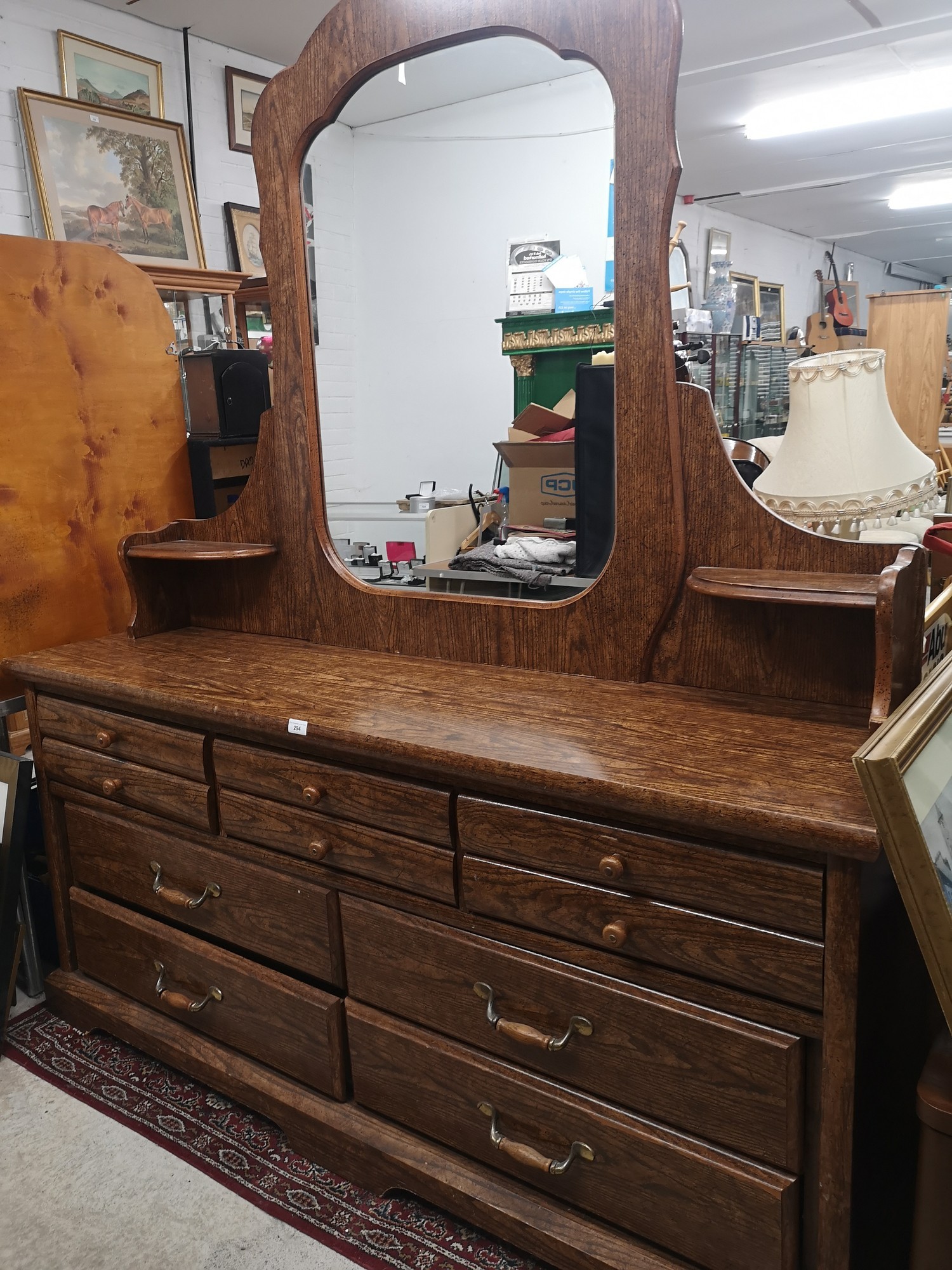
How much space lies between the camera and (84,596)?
2.32m

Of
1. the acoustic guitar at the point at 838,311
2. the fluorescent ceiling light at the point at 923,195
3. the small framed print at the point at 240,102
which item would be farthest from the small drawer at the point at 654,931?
the acoustic guitar at the point at 838,311

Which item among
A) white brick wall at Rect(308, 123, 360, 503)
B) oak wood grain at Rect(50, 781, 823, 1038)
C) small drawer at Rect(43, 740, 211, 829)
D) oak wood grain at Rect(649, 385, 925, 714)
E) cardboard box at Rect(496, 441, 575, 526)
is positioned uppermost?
white brick wall at Rect(308, 123, 360, 503)

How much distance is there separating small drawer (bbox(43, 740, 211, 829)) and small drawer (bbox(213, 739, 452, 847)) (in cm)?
9

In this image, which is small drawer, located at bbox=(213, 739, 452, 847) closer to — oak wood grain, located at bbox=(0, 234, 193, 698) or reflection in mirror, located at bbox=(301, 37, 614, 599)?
reflection in mirror, located at bbox=(301, 37, 614, 599)

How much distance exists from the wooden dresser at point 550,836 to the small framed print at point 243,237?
3.11 metres

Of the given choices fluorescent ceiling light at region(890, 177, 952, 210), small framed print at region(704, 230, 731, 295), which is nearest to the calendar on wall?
small framed print at region(704, 230, 731, 295)

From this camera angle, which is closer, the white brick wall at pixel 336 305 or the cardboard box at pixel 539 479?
the cardboard box at pixel 539 479

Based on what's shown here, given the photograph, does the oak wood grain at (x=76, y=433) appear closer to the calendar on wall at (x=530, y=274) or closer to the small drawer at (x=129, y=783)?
the small drawer at (x=129, y=783)

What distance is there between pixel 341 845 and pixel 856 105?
20.2ft

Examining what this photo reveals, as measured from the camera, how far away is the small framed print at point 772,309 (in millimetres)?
9625

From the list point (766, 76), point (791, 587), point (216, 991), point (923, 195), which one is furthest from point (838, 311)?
point (216, 991)

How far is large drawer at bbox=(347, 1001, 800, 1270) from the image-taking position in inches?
49.5

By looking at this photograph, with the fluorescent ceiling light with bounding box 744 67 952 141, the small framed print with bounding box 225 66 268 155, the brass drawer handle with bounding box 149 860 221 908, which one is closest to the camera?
the brass drawer handle with bounding box 149 860 221 908

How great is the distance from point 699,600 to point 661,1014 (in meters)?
0.65
